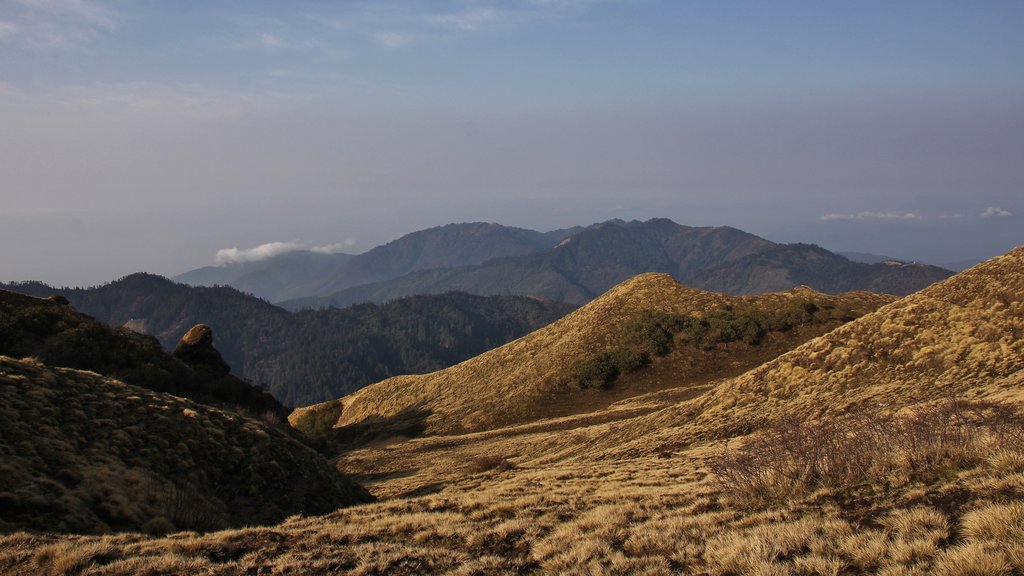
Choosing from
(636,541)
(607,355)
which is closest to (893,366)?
(636,541)

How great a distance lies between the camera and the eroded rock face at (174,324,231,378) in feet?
197

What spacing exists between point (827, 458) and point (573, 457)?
23.1 metres

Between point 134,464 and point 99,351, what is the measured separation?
34.3 meters

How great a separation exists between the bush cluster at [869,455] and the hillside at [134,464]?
52.5 feet

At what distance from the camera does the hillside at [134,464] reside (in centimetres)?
1579

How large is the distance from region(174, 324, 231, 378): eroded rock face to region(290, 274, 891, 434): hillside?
19.0 meters

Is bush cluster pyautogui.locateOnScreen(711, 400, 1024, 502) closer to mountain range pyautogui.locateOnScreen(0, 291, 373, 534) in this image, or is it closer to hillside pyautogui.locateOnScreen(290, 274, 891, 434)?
mountain range pyautogui.locateOnScreen(0, 291, 373, 534)

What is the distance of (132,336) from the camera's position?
57031 millimetres

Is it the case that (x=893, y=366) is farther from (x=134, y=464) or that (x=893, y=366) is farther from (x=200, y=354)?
(x=200, y=354)

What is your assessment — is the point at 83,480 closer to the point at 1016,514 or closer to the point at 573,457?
the point at 1016,514

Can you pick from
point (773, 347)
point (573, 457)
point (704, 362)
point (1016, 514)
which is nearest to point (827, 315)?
point (773, 347)

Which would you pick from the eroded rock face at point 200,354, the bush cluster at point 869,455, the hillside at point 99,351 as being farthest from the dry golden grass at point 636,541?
the eroded rock face at point 200,354

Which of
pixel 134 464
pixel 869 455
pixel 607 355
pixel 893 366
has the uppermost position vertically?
pixel 869 455

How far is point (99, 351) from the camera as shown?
46531 mm
